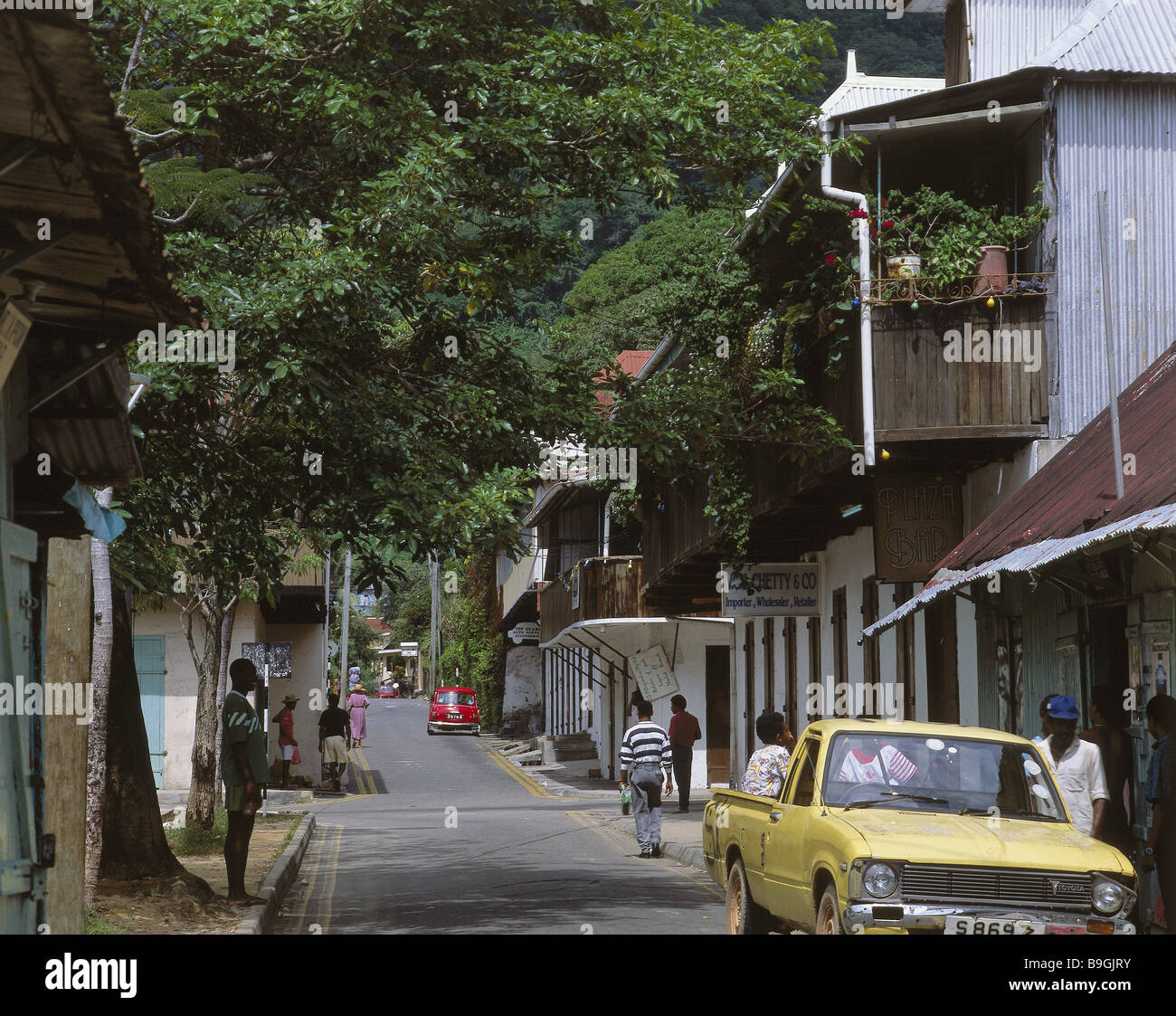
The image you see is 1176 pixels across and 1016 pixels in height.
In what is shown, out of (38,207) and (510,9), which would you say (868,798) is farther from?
(510,9)

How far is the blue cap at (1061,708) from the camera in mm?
10406

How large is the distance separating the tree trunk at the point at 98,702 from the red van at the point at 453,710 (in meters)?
46.2

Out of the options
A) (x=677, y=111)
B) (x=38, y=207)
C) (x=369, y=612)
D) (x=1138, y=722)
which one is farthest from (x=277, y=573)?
(x=369, y=612)

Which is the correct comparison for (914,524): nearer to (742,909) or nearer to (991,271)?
(991,271)

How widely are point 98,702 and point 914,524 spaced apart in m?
7.96

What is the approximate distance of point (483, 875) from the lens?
1686 cm

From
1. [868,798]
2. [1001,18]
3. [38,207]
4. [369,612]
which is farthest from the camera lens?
[369,612]

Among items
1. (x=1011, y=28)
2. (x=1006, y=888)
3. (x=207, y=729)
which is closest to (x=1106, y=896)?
(x=1006, y=888)

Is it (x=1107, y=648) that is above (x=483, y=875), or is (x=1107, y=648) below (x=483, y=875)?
above

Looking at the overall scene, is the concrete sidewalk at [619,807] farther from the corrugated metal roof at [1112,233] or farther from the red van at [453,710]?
the red van at [453,710]

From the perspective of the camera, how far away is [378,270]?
12461 mm
